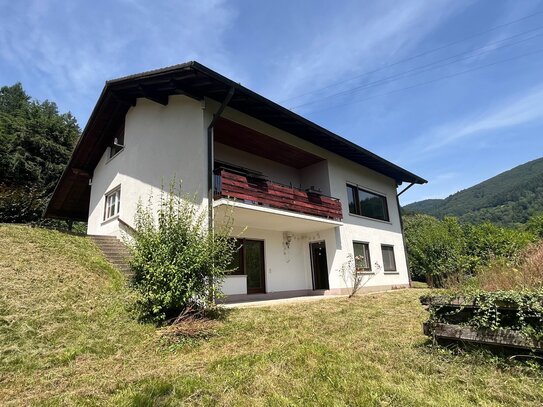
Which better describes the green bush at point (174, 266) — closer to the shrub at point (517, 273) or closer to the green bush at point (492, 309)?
the green bush at point (492, 309)

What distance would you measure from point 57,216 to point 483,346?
2380 cm

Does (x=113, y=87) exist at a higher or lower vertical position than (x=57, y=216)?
higher

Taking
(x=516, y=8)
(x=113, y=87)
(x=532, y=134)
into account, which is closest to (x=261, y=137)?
(x=113, y=87)

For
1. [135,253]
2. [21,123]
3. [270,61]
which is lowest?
[135,253]

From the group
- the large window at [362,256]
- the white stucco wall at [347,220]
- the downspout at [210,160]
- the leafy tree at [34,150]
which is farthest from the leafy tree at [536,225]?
the leafy tree at [34,150]

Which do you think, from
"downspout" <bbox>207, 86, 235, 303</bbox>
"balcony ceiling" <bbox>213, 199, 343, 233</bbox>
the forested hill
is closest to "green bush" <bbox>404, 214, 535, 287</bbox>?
"balcony ceiling" <bbox>213, 199, 343, 233</bbox>

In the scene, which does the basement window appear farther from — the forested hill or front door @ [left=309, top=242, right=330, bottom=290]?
the forested hill

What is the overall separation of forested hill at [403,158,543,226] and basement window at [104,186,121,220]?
58207 mm

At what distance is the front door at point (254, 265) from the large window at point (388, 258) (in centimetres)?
756

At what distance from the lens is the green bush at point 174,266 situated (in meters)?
6.38

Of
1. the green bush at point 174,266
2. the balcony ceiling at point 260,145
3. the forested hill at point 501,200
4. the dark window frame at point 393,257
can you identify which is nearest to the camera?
the green bush at point 174,266

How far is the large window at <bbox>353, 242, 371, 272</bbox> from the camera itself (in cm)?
1456

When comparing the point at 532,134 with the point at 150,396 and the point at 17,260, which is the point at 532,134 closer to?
the point at 150,396

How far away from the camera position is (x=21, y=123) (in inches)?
1093
